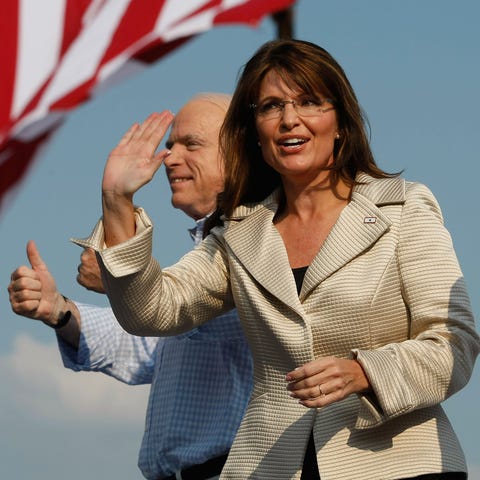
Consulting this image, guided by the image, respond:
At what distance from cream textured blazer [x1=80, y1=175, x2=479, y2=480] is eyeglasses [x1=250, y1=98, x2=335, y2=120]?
0.27 m

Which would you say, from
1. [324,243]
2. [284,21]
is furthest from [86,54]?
[324,243]

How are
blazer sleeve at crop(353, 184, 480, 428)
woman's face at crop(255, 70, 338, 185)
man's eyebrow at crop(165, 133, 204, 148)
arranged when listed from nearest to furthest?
blazer sleeve at crop(353, 184, 480, 428) → woman's face at crop(255, 70, 338, 185) → man's eyebrow at crop(165, 133, 204, 148)

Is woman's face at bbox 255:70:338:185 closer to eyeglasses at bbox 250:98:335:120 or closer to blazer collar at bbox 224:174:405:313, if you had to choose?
eyeglasses at bbox 250:98:335:120

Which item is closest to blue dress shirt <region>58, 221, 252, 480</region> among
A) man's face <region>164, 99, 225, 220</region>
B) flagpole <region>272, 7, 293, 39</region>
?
man's face <region>164, 99, 225, 220</region>

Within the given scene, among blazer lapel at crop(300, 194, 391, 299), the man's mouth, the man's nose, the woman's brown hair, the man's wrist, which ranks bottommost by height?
the man's wrist

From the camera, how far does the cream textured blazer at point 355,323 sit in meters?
3.82

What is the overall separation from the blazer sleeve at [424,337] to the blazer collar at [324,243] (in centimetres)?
10

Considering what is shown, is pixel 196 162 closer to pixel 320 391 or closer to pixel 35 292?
pixel 35 292

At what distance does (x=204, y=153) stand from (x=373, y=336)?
1858 millimetres

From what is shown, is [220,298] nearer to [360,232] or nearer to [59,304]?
[360,232]

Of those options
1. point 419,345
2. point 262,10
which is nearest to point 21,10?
point 262,10

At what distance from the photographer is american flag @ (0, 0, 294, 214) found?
80.4 inches

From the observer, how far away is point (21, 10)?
7.55 ft

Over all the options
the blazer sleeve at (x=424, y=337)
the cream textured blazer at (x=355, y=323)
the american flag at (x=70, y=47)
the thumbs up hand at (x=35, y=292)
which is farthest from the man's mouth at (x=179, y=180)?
the american flag at (x=70, y=47)
